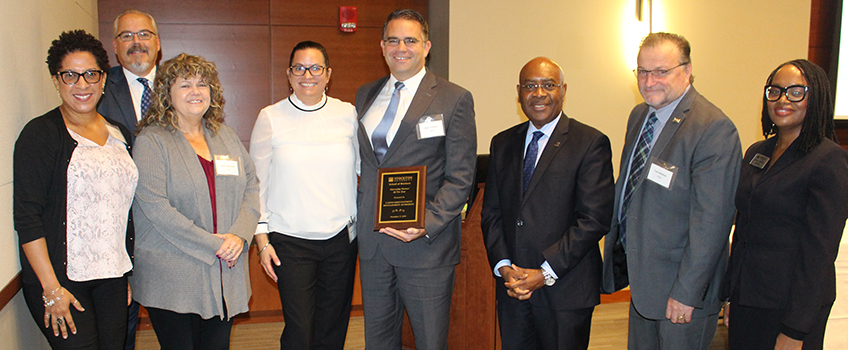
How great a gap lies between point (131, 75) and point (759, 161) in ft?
9.49

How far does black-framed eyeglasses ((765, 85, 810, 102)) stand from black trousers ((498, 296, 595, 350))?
3.42 ft

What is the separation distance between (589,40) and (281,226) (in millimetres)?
3589

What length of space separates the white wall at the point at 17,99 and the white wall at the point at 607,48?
3.06 meters

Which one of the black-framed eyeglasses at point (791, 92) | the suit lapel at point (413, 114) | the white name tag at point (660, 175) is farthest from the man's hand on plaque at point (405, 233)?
the black-framed eyeglasses at point (791, 92)

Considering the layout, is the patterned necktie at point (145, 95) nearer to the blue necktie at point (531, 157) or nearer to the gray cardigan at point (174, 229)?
the gray cardigan at point (174, 229)

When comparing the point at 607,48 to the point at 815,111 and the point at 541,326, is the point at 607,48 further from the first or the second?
the point at 541,326

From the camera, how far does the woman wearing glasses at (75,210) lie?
72.1 inches

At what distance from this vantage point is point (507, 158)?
7.48 feet

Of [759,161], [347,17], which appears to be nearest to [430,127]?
[759,161]

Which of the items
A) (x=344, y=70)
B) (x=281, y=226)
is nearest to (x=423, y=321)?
(x=281, y=226)

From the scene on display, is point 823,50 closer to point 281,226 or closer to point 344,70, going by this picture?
point 344,70

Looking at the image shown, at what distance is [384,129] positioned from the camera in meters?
2.29

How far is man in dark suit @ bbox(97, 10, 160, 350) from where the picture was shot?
101 inches

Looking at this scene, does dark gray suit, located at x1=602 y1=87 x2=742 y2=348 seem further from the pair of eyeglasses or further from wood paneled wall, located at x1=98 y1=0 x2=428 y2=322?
wood paneled wall, located at x1=98 y1=0 x2=428 y2=322
